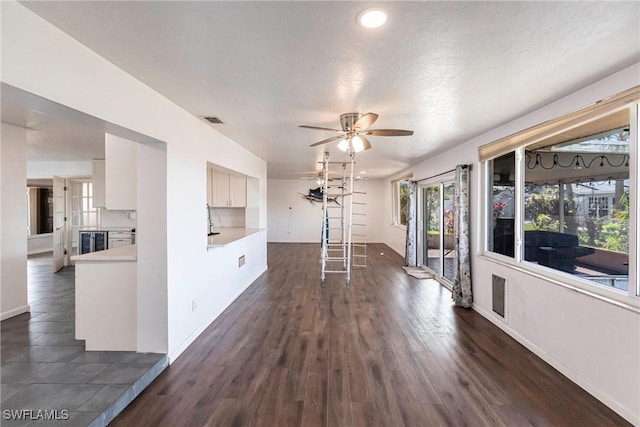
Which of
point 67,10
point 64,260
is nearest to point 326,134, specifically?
point 67,10

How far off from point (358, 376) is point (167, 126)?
2908mm

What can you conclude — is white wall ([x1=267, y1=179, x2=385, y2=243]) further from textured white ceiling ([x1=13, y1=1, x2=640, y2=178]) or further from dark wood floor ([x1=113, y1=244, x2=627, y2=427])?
textured white ceiling ([x1=13, y1=1, x2=640, y2=178])

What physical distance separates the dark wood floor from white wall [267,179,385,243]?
22.2 feet

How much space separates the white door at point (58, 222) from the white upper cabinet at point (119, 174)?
443 centimetres

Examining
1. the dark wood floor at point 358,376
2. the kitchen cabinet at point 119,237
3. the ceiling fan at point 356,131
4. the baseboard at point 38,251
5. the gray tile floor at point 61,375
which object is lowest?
the dark wood floor at point 358,376

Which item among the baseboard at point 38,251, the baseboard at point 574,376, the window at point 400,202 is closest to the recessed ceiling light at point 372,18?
the baseboard at point 574,376

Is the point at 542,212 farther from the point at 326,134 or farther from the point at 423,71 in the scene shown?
the point at 326,134

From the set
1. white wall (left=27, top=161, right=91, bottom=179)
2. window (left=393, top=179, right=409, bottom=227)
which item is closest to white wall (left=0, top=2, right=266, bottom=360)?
white wall (left=27, top=161, right=91, bottom=179)

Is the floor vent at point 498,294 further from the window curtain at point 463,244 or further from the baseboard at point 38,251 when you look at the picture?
the baseboard at point 38,251

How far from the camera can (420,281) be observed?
5.68m

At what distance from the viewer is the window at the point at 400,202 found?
348 inches

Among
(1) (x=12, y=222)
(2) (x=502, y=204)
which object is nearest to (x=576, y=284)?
(2) (x=502, y=204)

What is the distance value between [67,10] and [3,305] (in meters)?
4.13

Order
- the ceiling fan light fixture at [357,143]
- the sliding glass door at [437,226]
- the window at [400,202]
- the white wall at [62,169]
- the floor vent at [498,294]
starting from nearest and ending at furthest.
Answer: the ceiling fan light fixture at [357,143] → the floor vent at [498,294] → the sliding glass door at [437,226] → the white wall at [62,169] → the window at [400,202]
